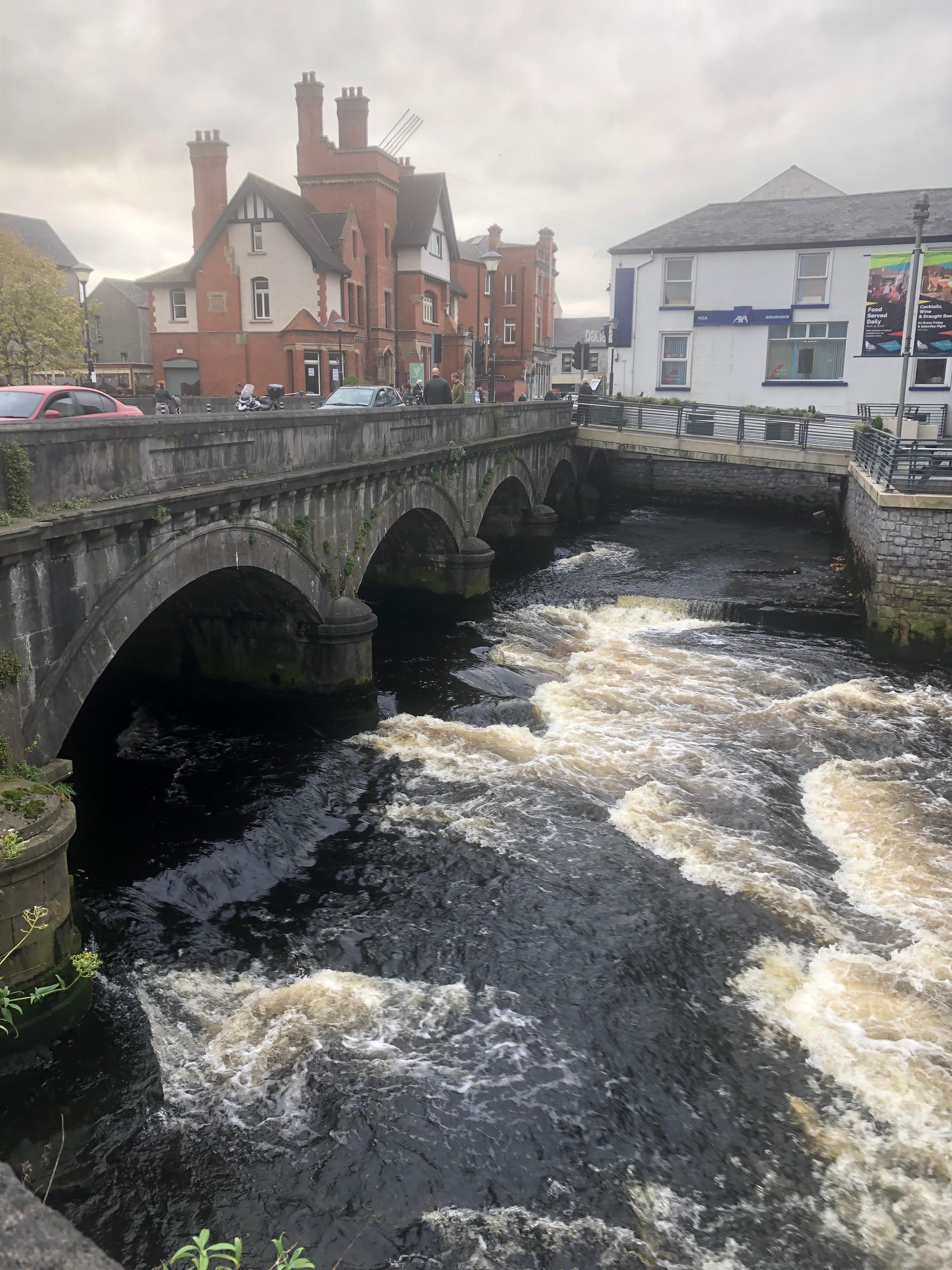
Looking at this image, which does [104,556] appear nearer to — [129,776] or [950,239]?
[129,776]

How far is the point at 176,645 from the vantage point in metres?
16.7

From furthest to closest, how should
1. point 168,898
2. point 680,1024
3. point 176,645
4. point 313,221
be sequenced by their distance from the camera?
point 313,221 → point 176,645 → point 168,898 → point 680,1024

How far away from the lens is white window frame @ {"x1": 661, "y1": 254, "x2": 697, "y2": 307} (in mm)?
38781

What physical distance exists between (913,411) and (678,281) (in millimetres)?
10878

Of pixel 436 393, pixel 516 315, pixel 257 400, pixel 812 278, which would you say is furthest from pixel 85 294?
pixel 516 315

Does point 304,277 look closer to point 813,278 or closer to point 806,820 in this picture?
point 813,278

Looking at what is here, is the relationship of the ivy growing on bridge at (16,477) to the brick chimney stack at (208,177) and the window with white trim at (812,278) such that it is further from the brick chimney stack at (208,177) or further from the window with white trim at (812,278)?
the brick chimney stack at (208,177)

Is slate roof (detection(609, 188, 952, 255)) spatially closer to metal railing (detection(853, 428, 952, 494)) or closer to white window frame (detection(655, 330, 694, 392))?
white window frame (detection(655, 330, 694, 392))

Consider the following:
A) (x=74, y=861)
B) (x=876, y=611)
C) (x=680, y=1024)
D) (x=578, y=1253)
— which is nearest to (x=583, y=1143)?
(x=578, y=1253)

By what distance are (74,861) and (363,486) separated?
8210 mm

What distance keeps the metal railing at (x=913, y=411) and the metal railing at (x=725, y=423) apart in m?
0.70

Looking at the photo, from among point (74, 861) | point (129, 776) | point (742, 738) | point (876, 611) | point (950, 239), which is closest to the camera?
point (74, 861)

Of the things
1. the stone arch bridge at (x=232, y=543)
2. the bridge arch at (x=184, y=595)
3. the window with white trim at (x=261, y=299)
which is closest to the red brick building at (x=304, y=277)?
the window with white trim at (x=261, y=299)

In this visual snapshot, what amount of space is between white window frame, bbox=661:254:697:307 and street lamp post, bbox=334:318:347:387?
13.7 meters
